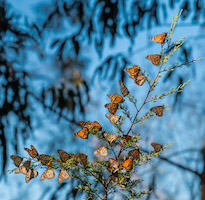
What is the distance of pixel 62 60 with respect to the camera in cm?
158

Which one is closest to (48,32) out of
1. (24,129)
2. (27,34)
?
(27,34)

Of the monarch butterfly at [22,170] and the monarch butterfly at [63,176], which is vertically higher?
the monarch butterfly at [63,176]

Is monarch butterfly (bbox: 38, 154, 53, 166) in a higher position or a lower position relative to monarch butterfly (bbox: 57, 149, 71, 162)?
lower

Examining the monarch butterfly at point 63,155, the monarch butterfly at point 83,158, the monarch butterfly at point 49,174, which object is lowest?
the monarch butterfly at point 49,174

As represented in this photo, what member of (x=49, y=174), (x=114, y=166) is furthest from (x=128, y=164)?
(x=49, y=174)

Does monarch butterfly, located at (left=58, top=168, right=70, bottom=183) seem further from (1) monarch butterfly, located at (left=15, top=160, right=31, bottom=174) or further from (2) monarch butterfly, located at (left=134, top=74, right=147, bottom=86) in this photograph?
(2) monarch butterfly, located at (left=134, top=74, right=147, bottom=86)

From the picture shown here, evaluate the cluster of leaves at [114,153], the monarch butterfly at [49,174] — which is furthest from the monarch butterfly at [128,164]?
the monarch butterfly at [49,174]

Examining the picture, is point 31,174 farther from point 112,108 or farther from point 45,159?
point 112,108

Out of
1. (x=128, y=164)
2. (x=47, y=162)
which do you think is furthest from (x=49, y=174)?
(x=128, y=164)

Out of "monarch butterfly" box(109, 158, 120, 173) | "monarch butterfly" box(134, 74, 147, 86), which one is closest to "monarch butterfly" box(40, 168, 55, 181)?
"monarch butterfly" box(109, 158, 120, 173)

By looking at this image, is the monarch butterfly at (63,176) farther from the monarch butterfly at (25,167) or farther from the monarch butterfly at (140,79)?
the monarch butterfly at (140,79)

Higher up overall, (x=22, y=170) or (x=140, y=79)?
(x=140, y=79)

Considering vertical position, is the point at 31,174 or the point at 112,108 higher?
the point at 112,108

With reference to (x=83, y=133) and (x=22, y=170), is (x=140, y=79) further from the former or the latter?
(x=22, y=170)
